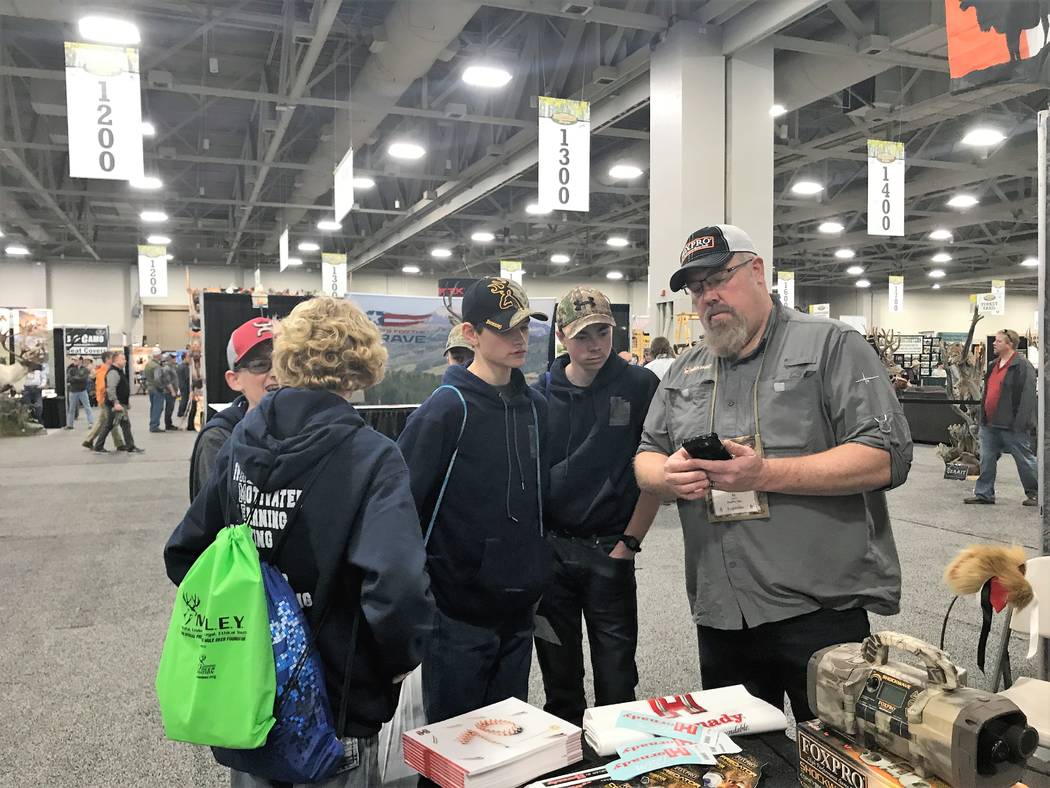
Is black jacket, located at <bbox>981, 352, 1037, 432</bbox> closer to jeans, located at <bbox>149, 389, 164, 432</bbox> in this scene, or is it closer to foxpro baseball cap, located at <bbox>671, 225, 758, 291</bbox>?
foxpro baseball cap, located at <bbox>671, 225, 758, 291</bbox>

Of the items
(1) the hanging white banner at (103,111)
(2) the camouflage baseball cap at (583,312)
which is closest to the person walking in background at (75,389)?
(1) the hanging white banner at (103,111)

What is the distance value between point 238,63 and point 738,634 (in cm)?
1050

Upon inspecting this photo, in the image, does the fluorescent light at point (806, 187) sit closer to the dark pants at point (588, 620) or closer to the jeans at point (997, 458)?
the jeans at point (997, 458)

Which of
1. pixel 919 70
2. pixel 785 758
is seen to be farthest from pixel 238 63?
pixel 785 758

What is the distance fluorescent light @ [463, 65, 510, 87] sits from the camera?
8180 mm

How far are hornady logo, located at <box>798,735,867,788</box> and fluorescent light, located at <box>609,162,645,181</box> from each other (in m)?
12.5

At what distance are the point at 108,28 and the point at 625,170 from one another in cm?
820

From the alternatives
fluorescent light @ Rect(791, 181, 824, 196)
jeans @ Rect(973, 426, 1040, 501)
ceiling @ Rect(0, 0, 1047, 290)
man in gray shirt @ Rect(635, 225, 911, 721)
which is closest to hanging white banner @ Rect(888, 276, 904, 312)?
ceiling @ Rect(0, 0, 1047, 290)

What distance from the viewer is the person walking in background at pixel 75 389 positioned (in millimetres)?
16016

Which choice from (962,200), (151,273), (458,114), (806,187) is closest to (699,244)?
(458,114)

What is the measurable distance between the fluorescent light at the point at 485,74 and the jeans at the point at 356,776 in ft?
25.8

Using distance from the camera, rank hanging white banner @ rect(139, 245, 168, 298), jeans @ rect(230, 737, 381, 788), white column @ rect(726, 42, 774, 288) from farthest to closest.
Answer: hanging white banner @ rect(139, 245, 168, 298) < white column @ rect(726, 42, 774, 288) < jeans @ rect(230, 737, 381, 788)

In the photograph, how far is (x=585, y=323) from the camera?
93.4 inches

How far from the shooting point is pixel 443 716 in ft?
6.21
